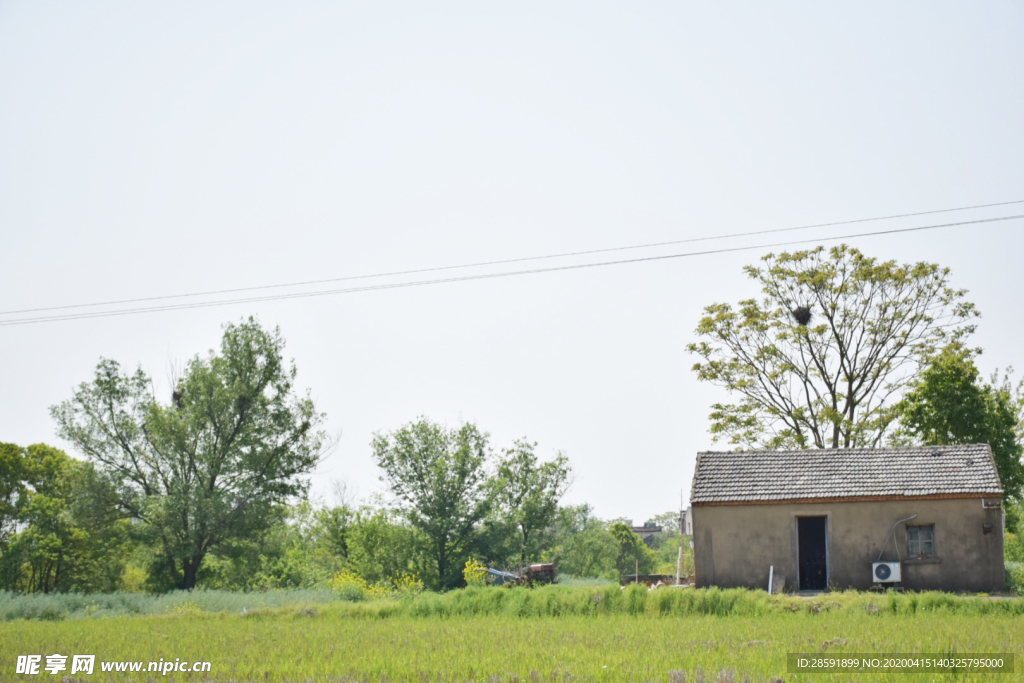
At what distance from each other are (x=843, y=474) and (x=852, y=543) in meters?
1.97

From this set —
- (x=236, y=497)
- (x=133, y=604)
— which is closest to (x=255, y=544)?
(x=236, y=497)

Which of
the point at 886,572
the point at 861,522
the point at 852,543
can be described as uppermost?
the point at 861,522

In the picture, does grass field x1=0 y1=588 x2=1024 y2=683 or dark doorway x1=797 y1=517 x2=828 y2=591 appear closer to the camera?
grass field x1=0 y1=588 x2=1024 y2=683

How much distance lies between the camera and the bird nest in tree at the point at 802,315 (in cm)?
3288

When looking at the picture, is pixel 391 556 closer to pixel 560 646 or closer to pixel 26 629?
pixel 26 629

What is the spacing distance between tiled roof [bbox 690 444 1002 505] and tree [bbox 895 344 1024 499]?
254 inches

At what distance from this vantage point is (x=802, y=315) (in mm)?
32906

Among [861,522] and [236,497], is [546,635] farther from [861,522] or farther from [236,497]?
[236,497]

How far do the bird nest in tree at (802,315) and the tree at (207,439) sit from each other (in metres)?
20.5

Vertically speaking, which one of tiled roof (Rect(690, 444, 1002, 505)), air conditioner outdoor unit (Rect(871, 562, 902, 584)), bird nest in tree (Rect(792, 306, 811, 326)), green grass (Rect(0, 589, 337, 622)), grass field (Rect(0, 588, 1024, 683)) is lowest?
green grass (Rect(0, 589, 337, 622))

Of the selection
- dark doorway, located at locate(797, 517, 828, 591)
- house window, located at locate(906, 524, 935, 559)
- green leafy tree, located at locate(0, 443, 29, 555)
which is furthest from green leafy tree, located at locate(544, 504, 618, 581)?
green leafy tree, located at locate(0, 443, 29, 555)

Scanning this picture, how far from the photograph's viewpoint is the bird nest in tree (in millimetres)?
32875

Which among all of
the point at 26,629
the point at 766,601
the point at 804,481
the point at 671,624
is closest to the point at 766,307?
Result: the point at 804,481

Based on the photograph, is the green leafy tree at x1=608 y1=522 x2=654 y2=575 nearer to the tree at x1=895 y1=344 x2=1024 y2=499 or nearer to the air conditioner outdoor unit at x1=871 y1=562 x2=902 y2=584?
the tree at x1=895 y1=344 x2=1024 y2=499
